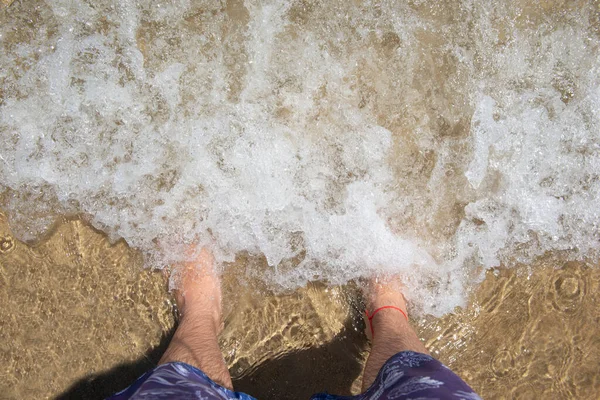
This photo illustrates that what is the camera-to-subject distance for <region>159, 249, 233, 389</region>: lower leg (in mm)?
1659

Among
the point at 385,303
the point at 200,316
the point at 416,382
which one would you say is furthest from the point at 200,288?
the point at 416,382

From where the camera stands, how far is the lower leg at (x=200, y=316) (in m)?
1.66

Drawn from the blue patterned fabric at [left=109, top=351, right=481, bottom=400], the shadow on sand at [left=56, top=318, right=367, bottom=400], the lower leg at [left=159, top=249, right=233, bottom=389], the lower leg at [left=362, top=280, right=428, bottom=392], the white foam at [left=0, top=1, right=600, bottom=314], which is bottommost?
the shadow on sand at [left=56, top=318, right=367, bottom=400]

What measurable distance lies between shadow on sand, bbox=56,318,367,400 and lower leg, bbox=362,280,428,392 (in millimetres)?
186

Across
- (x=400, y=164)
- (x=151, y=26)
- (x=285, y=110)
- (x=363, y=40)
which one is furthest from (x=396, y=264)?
(x=151, y=26)

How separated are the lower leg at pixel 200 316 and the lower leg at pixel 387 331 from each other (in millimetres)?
578

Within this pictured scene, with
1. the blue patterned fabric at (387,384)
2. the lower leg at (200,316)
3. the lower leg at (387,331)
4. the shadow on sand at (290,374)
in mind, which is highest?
the blue patterned fabric at (387,384)

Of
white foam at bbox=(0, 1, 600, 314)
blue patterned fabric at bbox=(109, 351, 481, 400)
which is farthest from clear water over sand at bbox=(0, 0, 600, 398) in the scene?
blue patterned fabric at bbox=(109, 351, 481, 400)

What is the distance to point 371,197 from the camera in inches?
74.4

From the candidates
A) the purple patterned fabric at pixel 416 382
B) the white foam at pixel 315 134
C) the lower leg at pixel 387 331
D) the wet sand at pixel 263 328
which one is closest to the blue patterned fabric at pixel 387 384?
the purple patterned fabric at pixel 416 382

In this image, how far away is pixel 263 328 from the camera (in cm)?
192

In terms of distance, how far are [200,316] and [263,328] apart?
0.29 m

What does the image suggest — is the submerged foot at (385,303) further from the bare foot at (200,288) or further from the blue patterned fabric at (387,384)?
the bare foot at (200,288)

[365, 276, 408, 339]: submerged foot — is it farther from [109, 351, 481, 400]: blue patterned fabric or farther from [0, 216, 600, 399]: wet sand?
[109, 351, 481, 400]: blue patterned fabric
